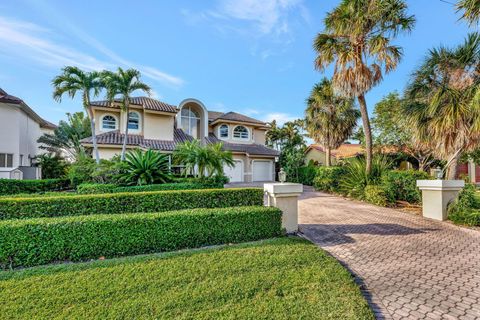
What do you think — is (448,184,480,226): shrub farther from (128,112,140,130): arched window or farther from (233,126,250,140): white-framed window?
(128,112,140,130): arched window

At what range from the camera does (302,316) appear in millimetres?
2900

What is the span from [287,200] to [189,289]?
12.5 ft

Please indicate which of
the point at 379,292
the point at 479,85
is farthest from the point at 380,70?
the point at 379,292

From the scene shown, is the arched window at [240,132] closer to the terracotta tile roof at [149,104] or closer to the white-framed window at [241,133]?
the white-framed window at [241,133]

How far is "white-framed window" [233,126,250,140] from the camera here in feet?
76.3

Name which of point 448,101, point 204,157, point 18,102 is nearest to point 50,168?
point 18,102

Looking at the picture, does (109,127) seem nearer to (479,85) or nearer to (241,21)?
(241,21)

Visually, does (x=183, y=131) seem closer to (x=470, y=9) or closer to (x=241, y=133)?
(x=241, y=133)

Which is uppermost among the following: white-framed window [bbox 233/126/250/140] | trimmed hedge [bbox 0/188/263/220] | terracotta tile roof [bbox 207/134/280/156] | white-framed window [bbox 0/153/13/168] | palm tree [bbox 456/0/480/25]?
palm tree [bbox 456/0/480/25]

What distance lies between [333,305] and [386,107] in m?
21.4

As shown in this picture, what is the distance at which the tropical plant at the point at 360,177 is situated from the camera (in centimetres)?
1259

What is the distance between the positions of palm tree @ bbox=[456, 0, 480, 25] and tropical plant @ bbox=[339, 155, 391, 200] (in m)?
7.27

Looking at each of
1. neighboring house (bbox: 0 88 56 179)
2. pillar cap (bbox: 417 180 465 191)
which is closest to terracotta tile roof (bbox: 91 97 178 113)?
neighboring house (bbox: 0 88 56 179)

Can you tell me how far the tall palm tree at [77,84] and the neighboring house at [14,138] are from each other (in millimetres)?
4755
